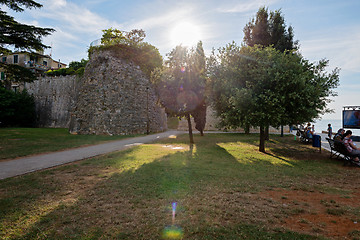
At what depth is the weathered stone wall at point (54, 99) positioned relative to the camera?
1309 inches

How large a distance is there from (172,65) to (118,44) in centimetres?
1100

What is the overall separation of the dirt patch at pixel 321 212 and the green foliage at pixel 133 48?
71.8 feet

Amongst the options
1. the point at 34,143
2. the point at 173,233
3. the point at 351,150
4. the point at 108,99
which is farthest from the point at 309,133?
the point at 34,143

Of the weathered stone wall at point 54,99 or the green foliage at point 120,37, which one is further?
the weathered stone wall at point 54,99

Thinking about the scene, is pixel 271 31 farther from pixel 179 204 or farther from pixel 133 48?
pixel 179 204

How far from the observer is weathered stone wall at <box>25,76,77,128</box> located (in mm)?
33250

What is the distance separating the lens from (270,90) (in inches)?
370

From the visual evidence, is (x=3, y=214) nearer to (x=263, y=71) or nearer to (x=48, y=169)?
(x=48, y=169)

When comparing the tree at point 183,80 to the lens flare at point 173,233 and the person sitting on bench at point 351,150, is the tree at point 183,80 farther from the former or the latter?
the lens flare at point 173,233

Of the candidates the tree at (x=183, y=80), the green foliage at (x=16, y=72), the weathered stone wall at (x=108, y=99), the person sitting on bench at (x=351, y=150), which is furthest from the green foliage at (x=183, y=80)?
the green foliage at (x=16, y=72)

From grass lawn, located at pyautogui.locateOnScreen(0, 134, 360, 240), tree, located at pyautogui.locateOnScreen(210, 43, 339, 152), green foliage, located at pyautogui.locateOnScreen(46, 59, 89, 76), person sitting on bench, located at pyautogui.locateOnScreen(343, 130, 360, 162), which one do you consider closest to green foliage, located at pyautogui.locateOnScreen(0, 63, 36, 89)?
grass lawn, located at pyautogui.locateOnScreen(0, 134, 360, 240)

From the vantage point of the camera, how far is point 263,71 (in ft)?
31.7

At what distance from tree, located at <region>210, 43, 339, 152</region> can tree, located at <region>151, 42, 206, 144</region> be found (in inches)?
132

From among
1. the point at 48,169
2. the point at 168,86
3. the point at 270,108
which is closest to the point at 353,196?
the point at 270,108
